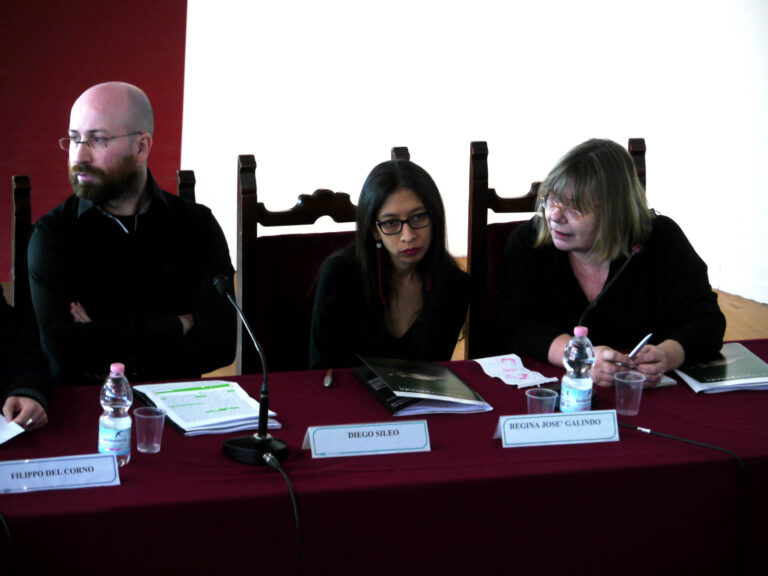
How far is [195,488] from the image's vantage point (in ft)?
4.39

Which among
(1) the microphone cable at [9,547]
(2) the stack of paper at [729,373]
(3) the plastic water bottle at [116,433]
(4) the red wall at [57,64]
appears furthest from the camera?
(4) the red wall at [57,64]

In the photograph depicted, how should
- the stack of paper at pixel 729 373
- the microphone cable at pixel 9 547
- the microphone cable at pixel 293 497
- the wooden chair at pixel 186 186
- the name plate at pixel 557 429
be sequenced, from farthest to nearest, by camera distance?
1. the wooden chair at pixel 186 186
2. the stack of paper at pixel 729 373
3. the name plate at pixel 557 429
4. the microphone cable at pixel 293 497
5. the microphone cable at pixel 9 547

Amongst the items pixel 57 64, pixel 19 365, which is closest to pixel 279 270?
pixel 19 365

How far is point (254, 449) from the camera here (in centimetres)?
143

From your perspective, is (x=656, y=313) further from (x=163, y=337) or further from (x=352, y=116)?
(x=352, y=116)

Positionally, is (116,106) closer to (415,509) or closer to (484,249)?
(484,249)

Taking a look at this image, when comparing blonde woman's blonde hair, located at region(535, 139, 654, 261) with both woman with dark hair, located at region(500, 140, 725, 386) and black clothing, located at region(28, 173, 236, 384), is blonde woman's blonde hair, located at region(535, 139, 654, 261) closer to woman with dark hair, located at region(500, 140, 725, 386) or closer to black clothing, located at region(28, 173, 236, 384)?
woman with dark hair, located at region(500, 140, 725, 386)

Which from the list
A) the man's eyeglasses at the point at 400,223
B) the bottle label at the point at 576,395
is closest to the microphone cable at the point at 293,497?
the bottle label at the point at 576,395

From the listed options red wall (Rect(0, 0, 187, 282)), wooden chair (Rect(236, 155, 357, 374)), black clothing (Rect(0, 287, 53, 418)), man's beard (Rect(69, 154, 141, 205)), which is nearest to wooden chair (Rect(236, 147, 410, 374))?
wooden chair (Rect(236, 155, 357, 374))

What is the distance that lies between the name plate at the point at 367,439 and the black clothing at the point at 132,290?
2.65ft

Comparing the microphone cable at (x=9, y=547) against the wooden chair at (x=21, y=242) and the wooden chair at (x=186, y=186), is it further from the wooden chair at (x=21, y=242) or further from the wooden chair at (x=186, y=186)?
the wooden chair at (x=186, y=186)

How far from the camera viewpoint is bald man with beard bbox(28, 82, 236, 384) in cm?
218

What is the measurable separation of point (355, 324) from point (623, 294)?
0.64m

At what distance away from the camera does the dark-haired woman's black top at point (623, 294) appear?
217cm
